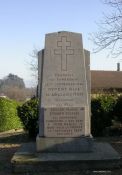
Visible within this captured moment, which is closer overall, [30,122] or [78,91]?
[78,91]

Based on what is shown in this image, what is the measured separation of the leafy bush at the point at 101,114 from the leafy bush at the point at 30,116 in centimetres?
199

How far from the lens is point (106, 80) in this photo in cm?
5472

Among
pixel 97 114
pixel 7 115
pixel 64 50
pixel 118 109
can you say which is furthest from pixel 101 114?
pixel 7 115

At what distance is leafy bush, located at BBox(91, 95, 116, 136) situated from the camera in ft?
52.0

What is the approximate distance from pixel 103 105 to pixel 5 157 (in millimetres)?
6036

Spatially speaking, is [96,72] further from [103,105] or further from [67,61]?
[67,61]

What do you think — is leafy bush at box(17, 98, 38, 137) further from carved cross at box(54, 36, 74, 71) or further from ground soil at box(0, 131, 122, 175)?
carved cross at box(54, 36, 74, 71)

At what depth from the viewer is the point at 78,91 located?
1055 cm

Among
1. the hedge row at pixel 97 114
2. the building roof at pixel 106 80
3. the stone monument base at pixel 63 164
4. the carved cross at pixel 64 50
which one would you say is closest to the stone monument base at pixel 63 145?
the stone monument base at pixel 63 164

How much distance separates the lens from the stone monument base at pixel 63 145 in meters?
10.2

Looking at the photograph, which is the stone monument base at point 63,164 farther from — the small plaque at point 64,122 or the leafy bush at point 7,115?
the leafy bush at point 7,115

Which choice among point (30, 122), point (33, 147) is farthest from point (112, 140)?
point (33, 147)

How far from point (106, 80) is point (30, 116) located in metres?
39.5

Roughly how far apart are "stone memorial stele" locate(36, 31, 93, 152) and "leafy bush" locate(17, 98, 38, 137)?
521 cm
